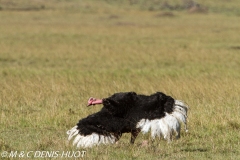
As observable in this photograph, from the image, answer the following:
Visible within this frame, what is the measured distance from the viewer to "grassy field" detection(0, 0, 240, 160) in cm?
809

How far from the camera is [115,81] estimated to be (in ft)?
52.3

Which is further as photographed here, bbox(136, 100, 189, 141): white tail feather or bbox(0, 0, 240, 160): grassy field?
bbox(0, 0, 240, 160): grassy field

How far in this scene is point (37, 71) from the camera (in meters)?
17.9

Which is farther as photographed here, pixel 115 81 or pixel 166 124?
pixel 115 81

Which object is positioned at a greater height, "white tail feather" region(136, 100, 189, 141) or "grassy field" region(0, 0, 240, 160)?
"white tail feather" region(136, 100, 189, 141)

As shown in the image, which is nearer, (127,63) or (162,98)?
(162,98)

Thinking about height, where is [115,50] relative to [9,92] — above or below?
below

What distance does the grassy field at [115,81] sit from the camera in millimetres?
8086

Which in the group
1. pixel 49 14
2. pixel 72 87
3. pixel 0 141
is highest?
pixel 0 141

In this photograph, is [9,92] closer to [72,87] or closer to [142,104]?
[72,87]

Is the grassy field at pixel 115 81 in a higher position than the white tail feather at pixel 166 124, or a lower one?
lower

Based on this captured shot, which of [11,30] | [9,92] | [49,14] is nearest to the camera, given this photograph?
[9,92]

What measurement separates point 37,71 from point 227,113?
8.61 metres

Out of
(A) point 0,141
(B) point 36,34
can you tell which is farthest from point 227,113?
(B) point 36,34
